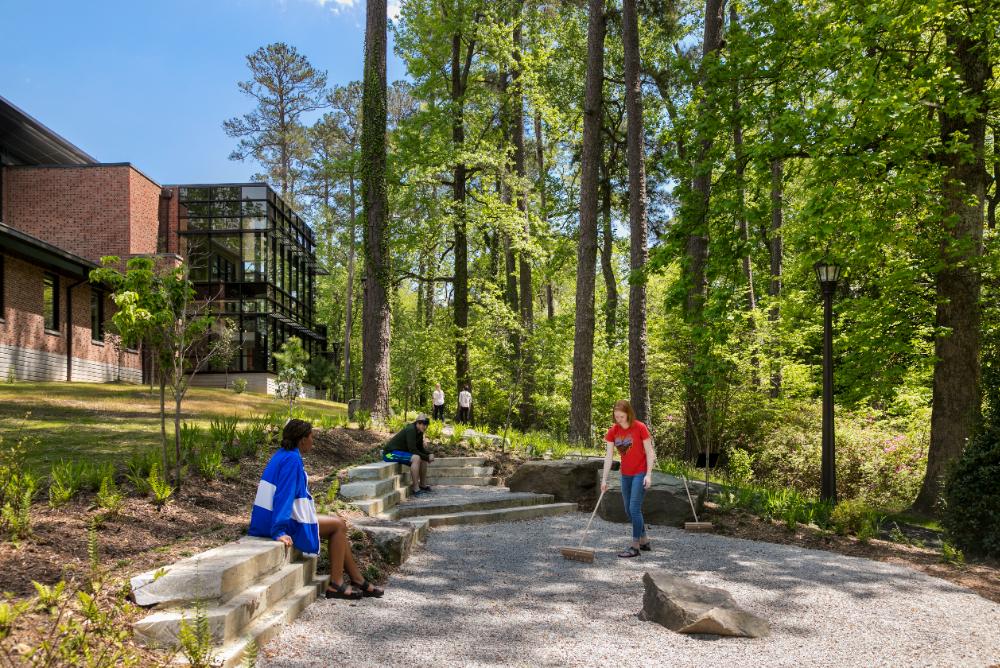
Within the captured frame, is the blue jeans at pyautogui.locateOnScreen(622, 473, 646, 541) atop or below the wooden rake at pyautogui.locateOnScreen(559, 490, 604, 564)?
atop

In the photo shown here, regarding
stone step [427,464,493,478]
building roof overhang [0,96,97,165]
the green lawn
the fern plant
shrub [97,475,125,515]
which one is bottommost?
stone step [427,464,493,478]

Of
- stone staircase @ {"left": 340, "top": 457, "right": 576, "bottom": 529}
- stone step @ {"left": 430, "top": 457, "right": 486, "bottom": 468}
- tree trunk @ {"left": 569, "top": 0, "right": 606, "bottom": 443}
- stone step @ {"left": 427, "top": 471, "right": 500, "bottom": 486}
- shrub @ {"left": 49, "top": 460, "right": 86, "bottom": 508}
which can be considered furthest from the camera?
tree trunk @ {"left": 569, "top": 0, "right": 606, "bottom": 443}

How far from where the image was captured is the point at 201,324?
793 centimetres

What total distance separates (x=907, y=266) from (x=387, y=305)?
1024 cm

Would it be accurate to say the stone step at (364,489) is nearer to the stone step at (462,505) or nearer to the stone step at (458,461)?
the stone step at (462,505)

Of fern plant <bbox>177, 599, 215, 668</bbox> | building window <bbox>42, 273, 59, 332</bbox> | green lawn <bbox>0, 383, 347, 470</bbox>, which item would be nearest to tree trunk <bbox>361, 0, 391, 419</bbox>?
green lawn <bbox>0, 383, 347, 470</bbox>

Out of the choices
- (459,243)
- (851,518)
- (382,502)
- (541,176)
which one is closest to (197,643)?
(382,502)

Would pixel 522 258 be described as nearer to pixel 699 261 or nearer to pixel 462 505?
pixel 699 261

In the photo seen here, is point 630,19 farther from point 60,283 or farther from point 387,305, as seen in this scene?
point 60,283

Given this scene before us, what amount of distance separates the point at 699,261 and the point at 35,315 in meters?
18.8

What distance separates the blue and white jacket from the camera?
19.2ft

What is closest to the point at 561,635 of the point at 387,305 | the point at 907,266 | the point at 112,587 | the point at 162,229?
the point at 112,587

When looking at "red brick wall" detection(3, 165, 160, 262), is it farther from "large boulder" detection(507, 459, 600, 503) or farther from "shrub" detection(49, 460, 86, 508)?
"shrub" detection(49, 460, 86, 508)

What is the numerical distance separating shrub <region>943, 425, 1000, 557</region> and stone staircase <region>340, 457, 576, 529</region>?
205 inches
